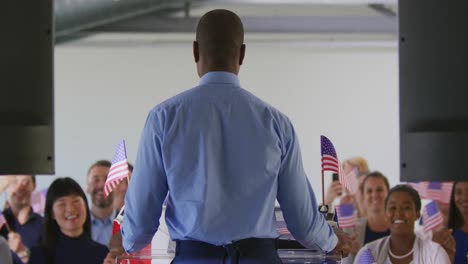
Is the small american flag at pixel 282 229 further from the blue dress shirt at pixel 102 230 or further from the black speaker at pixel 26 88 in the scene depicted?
the blue dress shirt at pixel 102 230

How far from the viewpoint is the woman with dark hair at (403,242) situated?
16.3 feet

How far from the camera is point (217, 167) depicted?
7.60ft

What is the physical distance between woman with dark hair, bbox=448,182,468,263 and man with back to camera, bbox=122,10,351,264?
3532mm

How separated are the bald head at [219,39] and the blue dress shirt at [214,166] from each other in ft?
0.10

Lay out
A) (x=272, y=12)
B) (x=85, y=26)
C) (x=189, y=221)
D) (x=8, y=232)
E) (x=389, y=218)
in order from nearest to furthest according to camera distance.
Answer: (x=189, y=221) → (x=389, y=218) → (x=8, y=232) → (x=85, y=26) → (x=272, y=12)

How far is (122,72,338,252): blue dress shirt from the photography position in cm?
230

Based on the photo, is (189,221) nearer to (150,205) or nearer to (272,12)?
(150,205)

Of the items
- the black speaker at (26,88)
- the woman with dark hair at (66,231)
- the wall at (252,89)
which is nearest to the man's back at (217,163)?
the black speaker at (26,88)

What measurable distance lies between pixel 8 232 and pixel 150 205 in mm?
4157

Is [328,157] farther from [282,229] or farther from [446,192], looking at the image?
[446,192]

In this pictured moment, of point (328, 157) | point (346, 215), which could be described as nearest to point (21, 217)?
point (346, 215)

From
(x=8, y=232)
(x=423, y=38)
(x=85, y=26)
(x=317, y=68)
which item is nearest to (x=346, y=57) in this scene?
(x=317, y=68)

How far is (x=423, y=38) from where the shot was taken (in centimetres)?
292

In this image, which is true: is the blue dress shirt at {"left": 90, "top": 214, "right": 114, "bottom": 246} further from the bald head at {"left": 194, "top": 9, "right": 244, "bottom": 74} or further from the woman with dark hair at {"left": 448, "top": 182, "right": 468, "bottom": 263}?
the bald head at {"left": 194, "top": 9, "right": 244, "bottom": 74}
